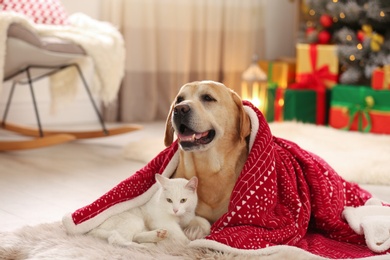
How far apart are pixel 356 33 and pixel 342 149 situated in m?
1.11

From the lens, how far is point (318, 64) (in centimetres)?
438

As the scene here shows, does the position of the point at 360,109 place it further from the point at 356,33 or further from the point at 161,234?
the point at 161,234

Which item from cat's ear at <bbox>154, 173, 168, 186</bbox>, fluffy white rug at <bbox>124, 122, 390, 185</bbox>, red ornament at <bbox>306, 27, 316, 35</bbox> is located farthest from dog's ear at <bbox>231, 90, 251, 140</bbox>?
red ornament at <bbox>306, 27, 316, 35</bbox>

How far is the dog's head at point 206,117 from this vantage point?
6.19 ft

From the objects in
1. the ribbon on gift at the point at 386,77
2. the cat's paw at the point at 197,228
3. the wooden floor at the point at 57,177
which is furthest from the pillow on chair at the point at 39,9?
the cat's paw at the point at 197,228

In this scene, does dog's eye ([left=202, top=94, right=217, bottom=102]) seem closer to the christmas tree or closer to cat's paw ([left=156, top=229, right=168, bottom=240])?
cat's paw ([left=156, top=229, right=168, bottom=240])

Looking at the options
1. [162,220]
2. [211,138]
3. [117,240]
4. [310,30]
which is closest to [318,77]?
[310,30]

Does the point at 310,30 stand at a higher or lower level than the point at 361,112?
higher

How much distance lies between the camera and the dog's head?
189 centimetres

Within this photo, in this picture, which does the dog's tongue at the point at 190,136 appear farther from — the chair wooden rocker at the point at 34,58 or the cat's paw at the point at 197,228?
the chair wooden rocker at the point at 34,58

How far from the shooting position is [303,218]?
1.96 m

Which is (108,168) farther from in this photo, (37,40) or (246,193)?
(246,193)

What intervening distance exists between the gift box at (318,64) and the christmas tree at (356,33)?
6 centimetres

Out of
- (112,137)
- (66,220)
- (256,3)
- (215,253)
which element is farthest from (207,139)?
(256,3)
